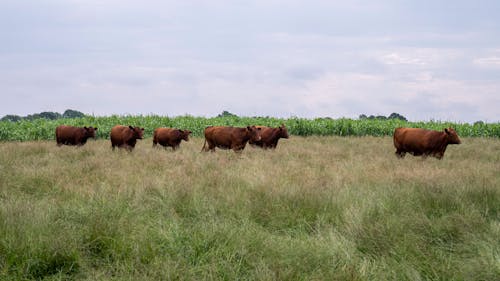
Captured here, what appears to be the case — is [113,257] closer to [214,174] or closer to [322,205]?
[322,205]

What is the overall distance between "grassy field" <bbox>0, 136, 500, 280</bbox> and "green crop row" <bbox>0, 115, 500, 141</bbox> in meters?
19.2

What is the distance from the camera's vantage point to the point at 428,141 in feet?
48.1

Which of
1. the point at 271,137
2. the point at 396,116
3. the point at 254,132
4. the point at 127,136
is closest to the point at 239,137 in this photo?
the point at 254,132

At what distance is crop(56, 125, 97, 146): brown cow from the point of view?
18.9m

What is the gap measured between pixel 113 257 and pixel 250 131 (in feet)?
36.7

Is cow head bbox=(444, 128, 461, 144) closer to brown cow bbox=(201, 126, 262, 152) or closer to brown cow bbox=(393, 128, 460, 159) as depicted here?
brown cow bbox=(393, 128, 460, 159)

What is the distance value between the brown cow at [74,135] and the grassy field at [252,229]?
981 cm

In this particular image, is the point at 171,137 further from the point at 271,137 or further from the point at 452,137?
the point at 452,137

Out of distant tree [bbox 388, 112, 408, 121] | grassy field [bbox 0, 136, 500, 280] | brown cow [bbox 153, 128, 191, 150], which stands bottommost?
grassy field [bbox 0, 136, 500, 280]

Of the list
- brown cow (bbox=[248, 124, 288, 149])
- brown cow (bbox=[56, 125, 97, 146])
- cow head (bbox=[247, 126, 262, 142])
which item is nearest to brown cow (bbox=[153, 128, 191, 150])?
brown cow (bbox=[248, 124, 288, 149])

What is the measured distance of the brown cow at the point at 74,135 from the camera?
62.1ft

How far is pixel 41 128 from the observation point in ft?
89.0

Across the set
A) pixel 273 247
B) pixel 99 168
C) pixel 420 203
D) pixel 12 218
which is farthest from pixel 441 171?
pixel 12 218

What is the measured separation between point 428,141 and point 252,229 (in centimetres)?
1099
